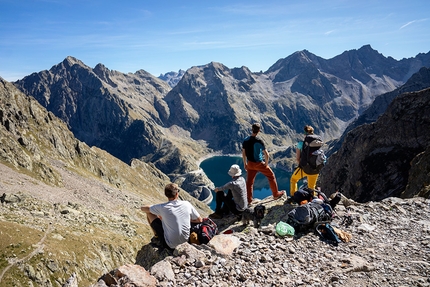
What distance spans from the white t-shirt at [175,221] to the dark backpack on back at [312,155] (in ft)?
26.5

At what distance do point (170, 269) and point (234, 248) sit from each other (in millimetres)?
2831

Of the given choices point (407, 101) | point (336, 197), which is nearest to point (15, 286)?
point (336, 197)

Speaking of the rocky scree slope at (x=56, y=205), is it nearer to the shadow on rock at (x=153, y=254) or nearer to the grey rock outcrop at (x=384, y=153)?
the shadow on rock at (x=153, y=254)

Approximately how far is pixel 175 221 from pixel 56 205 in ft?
212

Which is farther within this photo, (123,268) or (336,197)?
(336,197)

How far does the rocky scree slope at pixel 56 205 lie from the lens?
4209cm

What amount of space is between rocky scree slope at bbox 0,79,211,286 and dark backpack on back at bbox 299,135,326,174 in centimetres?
4148

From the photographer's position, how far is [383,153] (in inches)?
3447

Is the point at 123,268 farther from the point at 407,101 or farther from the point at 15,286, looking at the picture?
the point at 407,101

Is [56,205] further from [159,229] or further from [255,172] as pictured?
[159,229]

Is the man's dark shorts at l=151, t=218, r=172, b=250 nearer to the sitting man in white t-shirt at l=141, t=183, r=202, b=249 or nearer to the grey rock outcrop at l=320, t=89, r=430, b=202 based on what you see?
the sitting man in white t-shirt at l=141, t=183, r=202, b=249

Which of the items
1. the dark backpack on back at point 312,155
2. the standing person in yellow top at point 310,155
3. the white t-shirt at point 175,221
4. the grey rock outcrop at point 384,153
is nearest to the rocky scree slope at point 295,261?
the white t-shirt at point 175,221

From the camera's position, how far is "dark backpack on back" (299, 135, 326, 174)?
52.9ft

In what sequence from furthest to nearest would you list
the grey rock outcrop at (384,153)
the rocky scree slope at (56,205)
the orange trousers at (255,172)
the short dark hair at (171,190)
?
the grey rock outcrop at (384,153), the rocky scree slope at (56,205), the orange trousers at (255,172), the short dark hair at (171,190)
